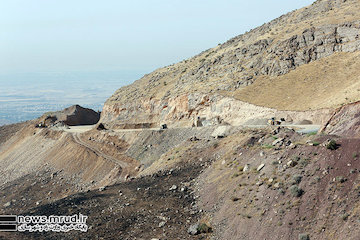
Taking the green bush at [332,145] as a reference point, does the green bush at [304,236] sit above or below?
below

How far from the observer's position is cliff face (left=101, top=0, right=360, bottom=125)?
46.1m

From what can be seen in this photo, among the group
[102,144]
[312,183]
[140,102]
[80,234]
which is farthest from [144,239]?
[140,102]

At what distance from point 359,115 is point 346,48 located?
2665 centimetres

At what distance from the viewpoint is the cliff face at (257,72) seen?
4606cm

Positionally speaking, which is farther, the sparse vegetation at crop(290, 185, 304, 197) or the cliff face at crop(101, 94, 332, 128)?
the cliff face at crop(101, 94, 332, 128)

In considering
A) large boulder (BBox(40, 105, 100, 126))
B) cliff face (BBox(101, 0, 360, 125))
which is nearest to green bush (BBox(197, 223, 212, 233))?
cliff face (BBox(101, 0, 360, 125))

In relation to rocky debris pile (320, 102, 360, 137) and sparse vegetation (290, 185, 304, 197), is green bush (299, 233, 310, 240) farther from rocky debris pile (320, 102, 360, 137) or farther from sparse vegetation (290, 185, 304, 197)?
rocky debris pile (320, 102, 360, 137)

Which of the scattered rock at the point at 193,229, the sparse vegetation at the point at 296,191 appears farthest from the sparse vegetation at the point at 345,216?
the scattered rock at the point at 193,229

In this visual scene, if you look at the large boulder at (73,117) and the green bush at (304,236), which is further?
the large boulder at (73,117)

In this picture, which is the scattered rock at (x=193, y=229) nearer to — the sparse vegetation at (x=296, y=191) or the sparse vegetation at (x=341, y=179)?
the sparse vegetation at (x=296, y=191)

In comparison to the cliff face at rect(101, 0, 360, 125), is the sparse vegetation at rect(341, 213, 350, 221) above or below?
below

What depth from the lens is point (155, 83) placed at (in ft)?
216

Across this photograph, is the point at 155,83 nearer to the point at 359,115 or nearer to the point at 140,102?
the point at 140,102

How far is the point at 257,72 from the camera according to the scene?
2023 inches
